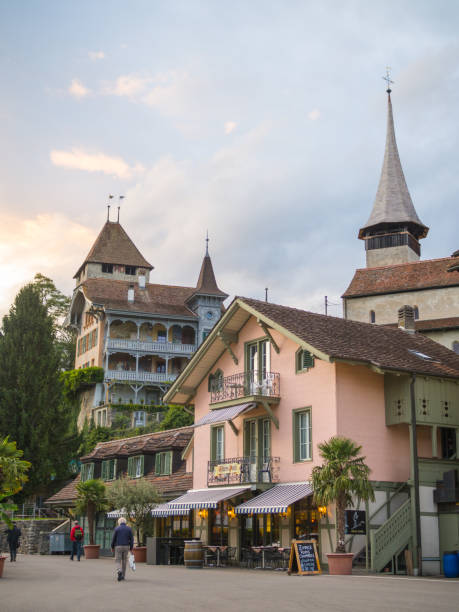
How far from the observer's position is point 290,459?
2652 centimetres

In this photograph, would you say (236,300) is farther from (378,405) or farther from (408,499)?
(408,499)

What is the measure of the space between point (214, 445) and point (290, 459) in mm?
5388

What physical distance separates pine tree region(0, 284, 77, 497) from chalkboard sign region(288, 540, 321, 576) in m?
32.8

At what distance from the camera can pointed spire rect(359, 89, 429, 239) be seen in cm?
7125

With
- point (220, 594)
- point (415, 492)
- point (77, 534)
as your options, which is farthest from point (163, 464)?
point (220, 594)

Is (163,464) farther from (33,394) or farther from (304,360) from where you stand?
(33,394)

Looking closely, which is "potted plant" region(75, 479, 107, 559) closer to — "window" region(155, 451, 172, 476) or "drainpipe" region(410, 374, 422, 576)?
"window" region(155, 451, 172, 476)

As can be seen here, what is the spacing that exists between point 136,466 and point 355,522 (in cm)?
1579

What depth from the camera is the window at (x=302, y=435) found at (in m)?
26.1

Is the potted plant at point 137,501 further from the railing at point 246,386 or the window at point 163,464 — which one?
the railing at point 246,386

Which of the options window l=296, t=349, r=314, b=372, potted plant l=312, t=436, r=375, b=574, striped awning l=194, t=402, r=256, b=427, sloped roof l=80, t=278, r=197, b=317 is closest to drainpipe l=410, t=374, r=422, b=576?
potted plant l=312, t=436, r=375, b=574

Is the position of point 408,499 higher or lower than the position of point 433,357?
lower

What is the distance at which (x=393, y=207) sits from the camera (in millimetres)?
72375

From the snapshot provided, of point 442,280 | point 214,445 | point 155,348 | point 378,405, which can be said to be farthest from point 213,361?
point 155,348
